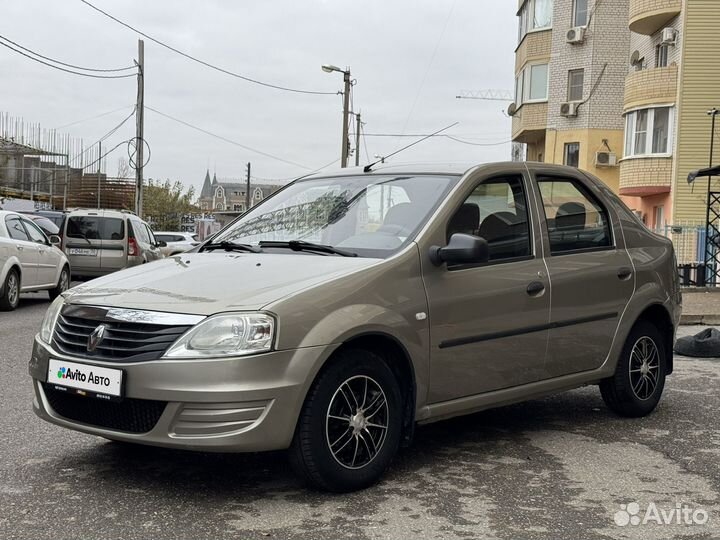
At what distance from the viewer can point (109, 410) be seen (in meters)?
4.36

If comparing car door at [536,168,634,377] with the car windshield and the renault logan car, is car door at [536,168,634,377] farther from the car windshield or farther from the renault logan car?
the car windshield

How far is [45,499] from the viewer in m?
4.34

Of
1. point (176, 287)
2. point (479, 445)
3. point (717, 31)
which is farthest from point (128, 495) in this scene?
point (717, 31)

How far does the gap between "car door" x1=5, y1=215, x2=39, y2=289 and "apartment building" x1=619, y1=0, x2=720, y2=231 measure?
19845 millimetres

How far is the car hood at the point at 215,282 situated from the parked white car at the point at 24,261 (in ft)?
32.6

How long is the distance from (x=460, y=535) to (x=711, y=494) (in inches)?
59.8

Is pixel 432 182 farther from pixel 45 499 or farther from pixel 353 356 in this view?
pixel 45 499

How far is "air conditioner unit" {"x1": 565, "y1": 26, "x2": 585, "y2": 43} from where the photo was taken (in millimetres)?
37125

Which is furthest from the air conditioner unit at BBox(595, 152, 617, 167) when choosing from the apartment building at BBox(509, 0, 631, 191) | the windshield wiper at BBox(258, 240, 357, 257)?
the windshield wiper at BBox(258, 240, 357, 257)

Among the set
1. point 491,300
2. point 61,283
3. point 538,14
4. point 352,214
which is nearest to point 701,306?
point 61,283

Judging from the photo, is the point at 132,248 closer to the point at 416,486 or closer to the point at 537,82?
the point at 416,486

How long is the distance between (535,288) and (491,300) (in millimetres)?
416

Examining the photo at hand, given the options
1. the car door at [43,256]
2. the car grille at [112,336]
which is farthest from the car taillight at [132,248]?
the car grille at [112,336]

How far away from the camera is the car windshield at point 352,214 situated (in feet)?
16.6
